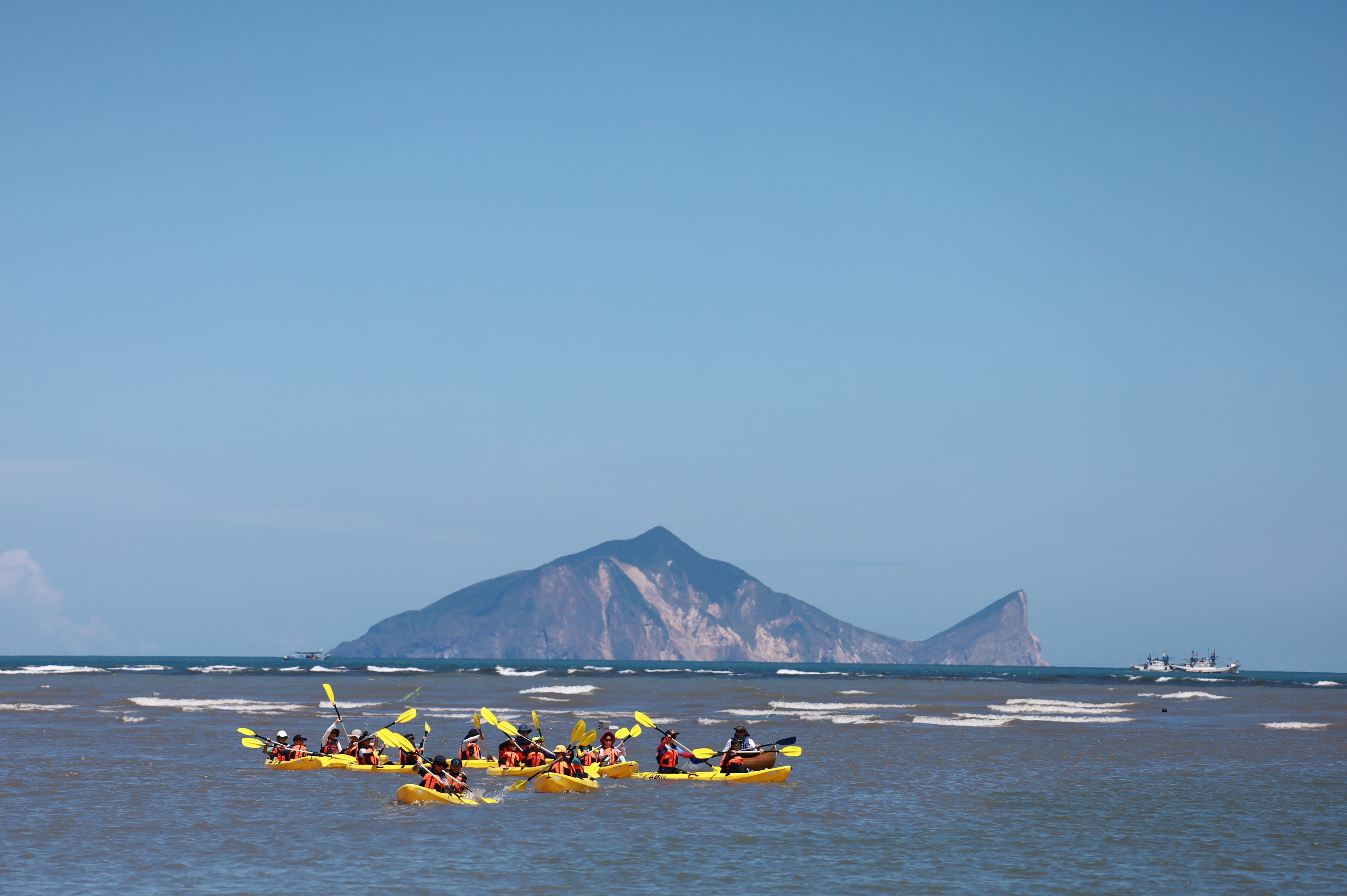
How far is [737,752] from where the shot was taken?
104 feet

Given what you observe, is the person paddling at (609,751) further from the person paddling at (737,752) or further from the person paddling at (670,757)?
the person paddling at (737,752)

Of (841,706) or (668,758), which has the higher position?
(668,758)

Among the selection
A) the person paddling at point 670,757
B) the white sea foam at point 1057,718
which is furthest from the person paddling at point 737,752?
the white sea foam at point 1057,718

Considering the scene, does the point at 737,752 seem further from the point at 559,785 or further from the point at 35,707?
the point at 35,707

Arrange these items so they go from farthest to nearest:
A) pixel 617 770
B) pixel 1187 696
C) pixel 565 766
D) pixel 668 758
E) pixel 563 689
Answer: pixel 1187 696 → pixel 563 689 → pixel 668 758 → pixel 617 770 → pixel 565 766

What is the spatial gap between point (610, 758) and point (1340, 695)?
90573 millimetres

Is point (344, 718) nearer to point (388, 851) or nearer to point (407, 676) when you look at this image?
point (388, 851)

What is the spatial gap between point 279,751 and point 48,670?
117 m

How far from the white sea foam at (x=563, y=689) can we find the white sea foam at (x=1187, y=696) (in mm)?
43988

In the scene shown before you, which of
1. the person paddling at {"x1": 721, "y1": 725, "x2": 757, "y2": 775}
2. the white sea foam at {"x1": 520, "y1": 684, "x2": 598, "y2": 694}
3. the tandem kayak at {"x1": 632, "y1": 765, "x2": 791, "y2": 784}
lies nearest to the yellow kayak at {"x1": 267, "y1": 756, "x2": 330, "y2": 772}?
the tandem kayak at {"x1": 632, "y1": 765, "x2": 791, "y2": 784}

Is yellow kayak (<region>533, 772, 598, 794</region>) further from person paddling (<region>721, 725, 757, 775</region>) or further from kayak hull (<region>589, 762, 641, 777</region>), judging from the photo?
person paddling (<region>721, 725, 757, 775</region>)

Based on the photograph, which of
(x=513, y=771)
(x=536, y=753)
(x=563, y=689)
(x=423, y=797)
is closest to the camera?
(x=423, y=797)

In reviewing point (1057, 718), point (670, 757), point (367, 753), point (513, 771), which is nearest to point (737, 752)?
point (670, 757)

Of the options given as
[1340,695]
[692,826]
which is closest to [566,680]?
[1340,695]
